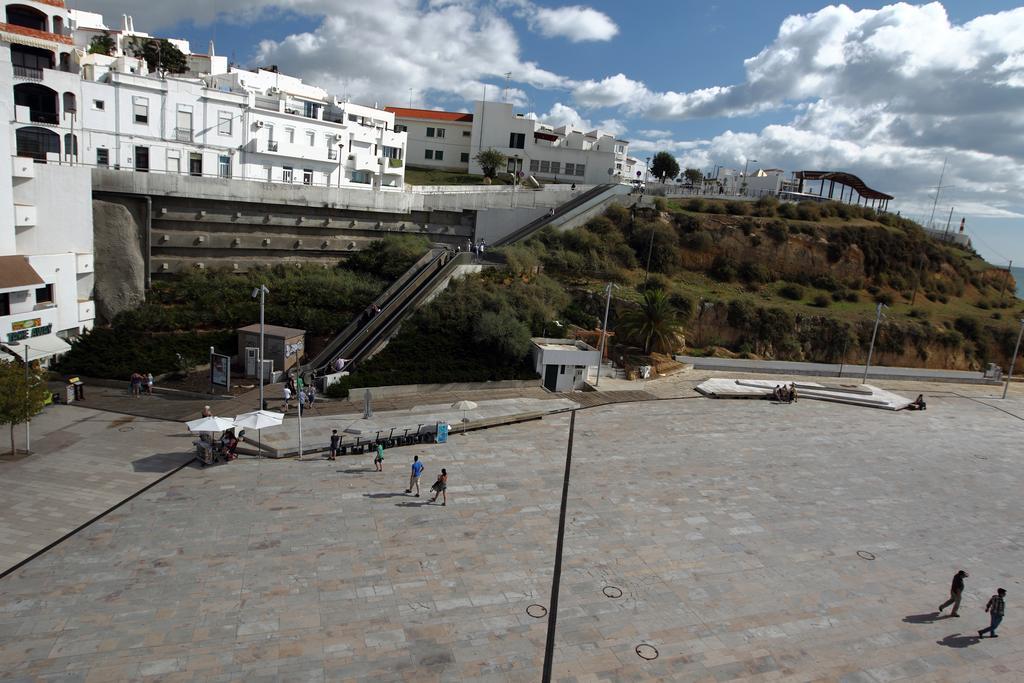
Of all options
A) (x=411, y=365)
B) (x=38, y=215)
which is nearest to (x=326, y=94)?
(x=38, y=215)

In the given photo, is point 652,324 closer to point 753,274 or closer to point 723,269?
point 723,269

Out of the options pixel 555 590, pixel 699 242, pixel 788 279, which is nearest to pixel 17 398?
pixel 555 590

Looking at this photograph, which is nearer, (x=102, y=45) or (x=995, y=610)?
(x=995, y=610)

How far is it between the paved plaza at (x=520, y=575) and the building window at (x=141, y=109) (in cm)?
2886

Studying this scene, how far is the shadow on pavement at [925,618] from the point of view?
12.9m

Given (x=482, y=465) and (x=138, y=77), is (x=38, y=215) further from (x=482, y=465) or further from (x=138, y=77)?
(x=482, y=465)

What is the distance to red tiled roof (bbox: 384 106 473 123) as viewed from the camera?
67.8 meters

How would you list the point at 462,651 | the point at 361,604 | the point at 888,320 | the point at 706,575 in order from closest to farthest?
the point at 462,651
the point at 361,604
the point at 706,575
the point at 888,320

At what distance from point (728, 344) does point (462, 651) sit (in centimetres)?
3492

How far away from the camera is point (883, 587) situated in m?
14.1

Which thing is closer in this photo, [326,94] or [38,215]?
[38,215]

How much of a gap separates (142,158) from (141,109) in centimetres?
288

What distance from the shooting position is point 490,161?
5947 cm

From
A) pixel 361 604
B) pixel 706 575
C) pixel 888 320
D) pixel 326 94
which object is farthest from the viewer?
pixel 326 94
